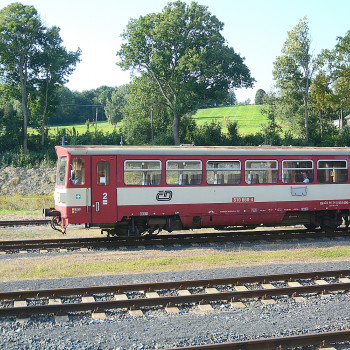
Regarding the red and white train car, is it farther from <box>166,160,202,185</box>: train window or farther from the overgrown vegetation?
the overgrown vegetation

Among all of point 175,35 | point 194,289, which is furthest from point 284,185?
point 175,35

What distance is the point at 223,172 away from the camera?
1691 centimetres

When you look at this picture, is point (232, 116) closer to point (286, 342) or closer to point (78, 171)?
point (78, 171)

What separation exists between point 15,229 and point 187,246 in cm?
764

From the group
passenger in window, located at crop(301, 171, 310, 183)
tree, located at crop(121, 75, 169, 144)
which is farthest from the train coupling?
tree, located at crop(121, 75, 169, 144)

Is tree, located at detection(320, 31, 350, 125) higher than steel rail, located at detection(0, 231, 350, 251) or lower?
higher

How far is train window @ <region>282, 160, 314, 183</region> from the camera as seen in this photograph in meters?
17.6

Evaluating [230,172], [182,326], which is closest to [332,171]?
[230,172]

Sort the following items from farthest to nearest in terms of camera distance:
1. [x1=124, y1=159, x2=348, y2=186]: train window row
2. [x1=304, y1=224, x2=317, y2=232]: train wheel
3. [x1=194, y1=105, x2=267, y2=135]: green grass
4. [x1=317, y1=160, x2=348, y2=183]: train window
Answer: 1. [x1=194, y1=105, x2=267, y2=135]: green grass
2. [x1=304, y1=224, x2=317, y2=232]: train wheel
3. [x1=317, y1=160, x2=348, y2=183]: train window
4. [x1=124, y1=159, x2=348, y2=186]: train window row

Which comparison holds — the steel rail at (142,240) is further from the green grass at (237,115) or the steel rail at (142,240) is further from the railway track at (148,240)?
the green grass at (237,115)

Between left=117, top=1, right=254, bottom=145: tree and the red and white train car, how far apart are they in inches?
1068

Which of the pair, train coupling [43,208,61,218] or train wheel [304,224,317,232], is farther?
train wheel [304,224,317,232]

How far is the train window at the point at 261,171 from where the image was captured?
675 inches

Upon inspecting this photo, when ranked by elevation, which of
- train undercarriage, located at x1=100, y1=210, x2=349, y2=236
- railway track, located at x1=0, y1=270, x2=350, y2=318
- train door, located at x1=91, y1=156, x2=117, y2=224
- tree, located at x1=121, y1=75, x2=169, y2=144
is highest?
tree, located at x1=121, y1=75, x2=169, y2=144
